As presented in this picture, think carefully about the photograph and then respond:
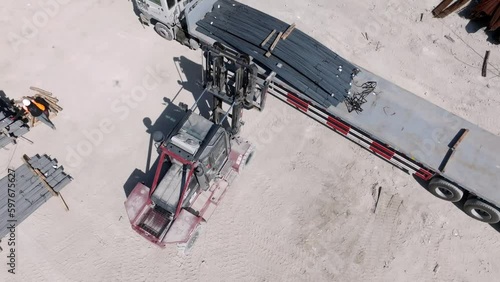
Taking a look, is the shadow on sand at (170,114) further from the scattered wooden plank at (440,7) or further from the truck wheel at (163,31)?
the scattered wooden plank at (440,7)

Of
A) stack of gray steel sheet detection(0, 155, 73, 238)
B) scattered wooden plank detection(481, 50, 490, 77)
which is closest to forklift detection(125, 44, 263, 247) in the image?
stack of gray steel sheet detection(0, 155, 73, 238)

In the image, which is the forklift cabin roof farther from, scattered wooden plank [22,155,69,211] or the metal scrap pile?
the metal scrap pile

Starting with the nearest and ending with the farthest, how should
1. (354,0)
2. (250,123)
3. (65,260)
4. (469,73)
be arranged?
1. (65,260)
2. (250,123)
3. (469,73)
4. (354,0)

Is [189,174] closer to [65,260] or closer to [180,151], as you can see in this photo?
[180,151]

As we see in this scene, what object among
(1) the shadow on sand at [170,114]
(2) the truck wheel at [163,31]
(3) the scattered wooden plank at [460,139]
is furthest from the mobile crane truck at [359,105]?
(1) the shadow on sand at [170,114]

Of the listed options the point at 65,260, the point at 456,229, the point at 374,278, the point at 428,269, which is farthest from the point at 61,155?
the point at 456,229

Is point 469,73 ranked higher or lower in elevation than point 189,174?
higher

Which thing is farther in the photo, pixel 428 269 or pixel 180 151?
pixel 428 269

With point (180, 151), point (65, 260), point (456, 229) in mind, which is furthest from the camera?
point (456, 229)
